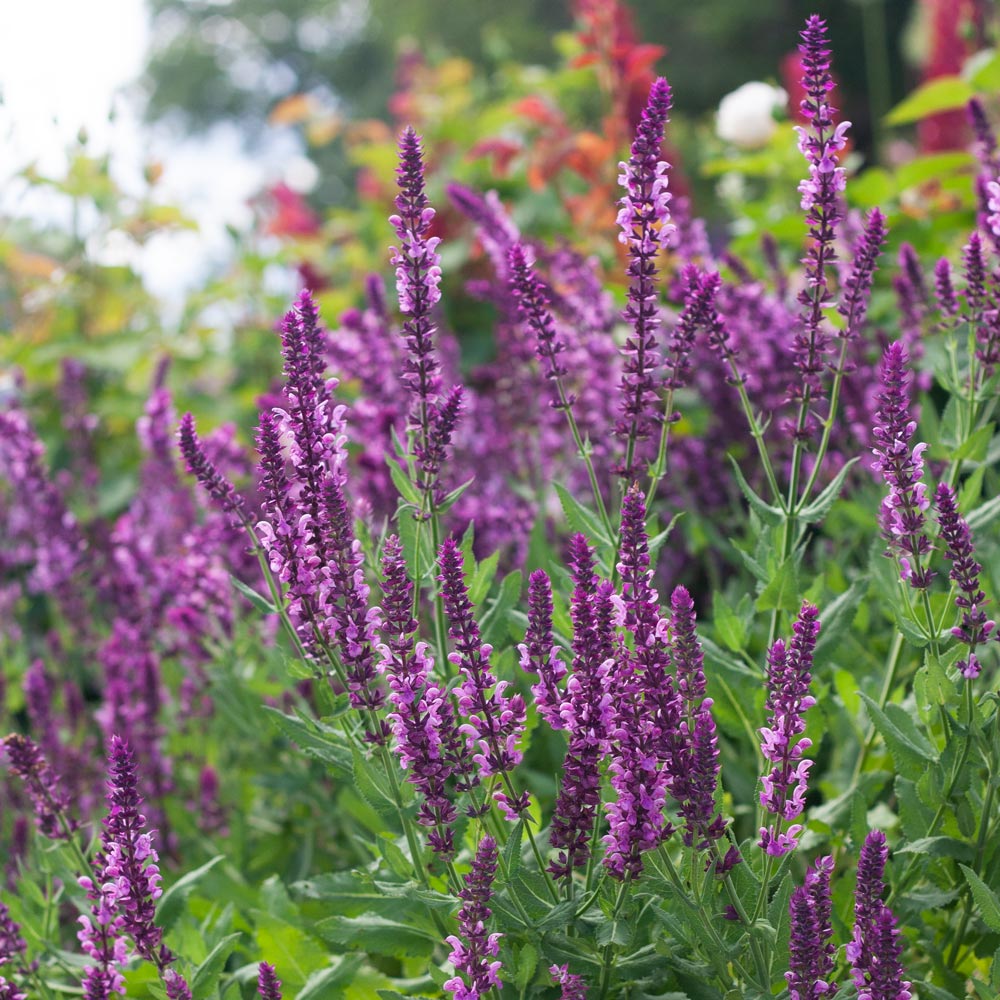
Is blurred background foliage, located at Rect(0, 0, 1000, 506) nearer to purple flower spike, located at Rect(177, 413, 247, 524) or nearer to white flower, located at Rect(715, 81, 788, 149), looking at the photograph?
white flower, located at Rect(715, 81, 788, 149)

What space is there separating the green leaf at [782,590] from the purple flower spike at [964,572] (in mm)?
342

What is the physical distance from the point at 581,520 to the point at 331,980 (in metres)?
0.93

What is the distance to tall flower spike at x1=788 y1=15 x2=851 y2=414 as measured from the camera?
1896mm

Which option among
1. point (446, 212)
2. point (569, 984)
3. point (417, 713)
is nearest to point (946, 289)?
point (417, 713)

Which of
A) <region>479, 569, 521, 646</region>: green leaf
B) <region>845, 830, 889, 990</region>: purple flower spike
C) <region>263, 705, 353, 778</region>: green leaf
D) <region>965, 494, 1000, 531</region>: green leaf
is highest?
<region>965, 494, 1000, 531</region>: green leaf

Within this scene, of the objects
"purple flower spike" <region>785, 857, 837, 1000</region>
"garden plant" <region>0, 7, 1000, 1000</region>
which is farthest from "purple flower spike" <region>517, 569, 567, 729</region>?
"purple flower spike" <region>785, 857, 837, 1000</region>

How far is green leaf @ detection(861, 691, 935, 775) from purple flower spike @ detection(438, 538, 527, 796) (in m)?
0.66

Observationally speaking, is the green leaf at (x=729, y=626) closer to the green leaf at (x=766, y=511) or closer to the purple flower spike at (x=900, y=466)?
the green leaf at (x=766, y=511)

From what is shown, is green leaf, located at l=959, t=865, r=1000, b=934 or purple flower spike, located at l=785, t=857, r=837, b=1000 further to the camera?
green leaf, located at l=959, t=865, r=1000, b=934

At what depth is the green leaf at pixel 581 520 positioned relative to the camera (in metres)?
2.13

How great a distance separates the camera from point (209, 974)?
6.46 ft

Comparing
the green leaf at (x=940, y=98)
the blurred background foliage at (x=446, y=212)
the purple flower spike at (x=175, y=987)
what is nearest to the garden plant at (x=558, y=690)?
the purple flower spike at (x=175, y=987)

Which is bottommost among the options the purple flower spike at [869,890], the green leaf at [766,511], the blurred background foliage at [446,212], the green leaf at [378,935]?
the green leaf at [378,935]

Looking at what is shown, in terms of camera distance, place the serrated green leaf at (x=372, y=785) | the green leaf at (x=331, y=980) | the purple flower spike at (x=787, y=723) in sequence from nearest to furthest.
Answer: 1. the purple flower spike at (x=787, y=723)
2. the serrated green leaf at (x=372, y=785)
3. the green leaf at (x=331, y=980)
